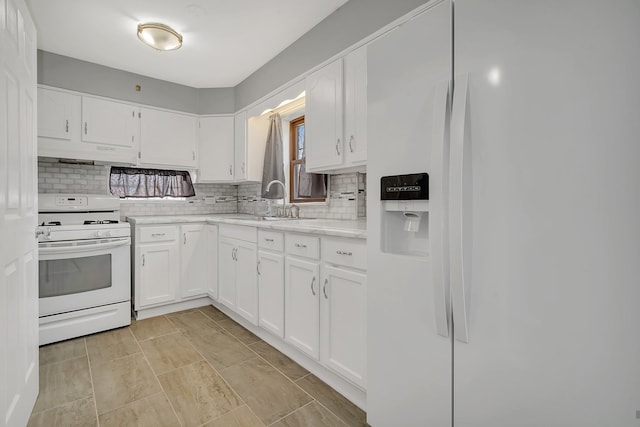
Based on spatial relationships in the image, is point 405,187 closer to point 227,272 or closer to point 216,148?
point 227,272

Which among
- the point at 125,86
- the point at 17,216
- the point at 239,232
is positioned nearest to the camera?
the point at 17,216

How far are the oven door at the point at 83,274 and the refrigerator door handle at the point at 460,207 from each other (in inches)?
112

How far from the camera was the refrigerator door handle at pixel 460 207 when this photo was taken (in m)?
0.96

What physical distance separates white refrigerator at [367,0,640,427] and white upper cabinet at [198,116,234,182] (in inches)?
111

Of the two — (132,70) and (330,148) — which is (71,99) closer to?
(132,70)

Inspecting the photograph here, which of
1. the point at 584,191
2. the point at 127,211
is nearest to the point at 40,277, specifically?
the point at 127,211

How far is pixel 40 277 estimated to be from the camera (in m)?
2.45

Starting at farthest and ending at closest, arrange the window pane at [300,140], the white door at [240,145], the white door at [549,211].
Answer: the white door at [240,145] → the window pane at [300,140] → the white door at [549,211]

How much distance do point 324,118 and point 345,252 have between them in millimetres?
1110

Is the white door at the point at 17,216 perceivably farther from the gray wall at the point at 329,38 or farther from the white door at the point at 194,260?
the gray wall at the point at 329,38

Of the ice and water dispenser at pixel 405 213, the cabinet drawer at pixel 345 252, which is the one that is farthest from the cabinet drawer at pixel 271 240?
the ice and water dispenser at pixel 405 213

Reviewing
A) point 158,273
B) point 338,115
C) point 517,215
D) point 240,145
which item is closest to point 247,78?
point 240,145

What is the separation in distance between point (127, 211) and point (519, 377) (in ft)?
12.5

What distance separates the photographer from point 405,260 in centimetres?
117
